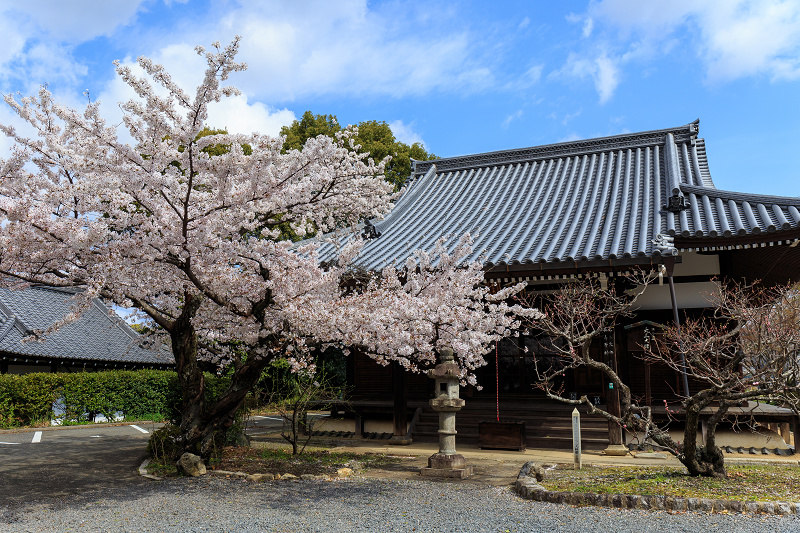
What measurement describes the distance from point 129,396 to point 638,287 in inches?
678

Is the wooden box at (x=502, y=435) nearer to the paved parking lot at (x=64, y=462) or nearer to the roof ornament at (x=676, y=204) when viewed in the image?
the roof ornament at (x=676, y=204)

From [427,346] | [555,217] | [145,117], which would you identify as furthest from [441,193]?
[145,117]

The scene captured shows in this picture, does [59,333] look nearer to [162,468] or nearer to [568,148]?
[162,468]

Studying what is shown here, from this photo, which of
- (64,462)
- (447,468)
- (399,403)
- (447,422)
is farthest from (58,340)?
(447,468)

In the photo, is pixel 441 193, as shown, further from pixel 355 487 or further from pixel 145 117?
pixel 145 117

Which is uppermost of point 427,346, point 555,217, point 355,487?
point 555,217

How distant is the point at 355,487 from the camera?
805 centimetres

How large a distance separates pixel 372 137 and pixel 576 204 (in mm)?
16075

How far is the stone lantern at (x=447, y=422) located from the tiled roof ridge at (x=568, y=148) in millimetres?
10685

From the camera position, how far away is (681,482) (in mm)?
7309

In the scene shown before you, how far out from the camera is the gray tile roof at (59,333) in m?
19.3

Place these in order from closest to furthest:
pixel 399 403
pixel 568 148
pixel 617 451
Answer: pixel 617 451
pixel 399 403
pixel 568 148

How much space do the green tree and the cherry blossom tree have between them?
63.9ft

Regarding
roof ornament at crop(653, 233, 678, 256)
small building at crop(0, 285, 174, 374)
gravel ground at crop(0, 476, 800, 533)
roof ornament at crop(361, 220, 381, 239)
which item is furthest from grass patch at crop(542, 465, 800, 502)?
small building at crop(0, 285, 174, 374)
